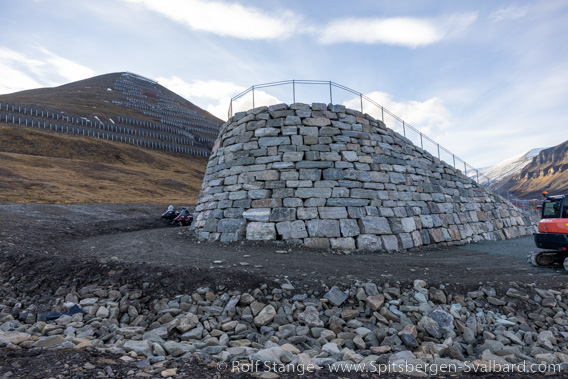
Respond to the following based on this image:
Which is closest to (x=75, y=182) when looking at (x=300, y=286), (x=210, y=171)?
(x=210, y=171)

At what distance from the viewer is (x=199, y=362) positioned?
406 cm

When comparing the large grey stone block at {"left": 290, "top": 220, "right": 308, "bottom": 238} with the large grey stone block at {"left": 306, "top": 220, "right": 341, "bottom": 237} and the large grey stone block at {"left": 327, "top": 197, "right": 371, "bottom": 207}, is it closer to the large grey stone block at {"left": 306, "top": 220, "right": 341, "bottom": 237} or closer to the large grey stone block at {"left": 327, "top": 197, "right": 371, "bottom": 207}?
the large grey stone block at {"left": 306, "top": 220, "right": 341, "bottom": 237}

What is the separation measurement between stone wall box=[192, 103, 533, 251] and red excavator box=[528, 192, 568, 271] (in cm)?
346

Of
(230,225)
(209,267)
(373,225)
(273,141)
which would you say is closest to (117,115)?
(273,141)

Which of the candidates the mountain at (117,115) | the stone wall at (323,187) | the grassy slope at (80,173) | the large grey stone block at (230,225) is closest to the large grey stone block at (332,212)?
the stone wall at (323,187)

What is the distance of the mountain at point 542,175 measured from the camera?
174 ft

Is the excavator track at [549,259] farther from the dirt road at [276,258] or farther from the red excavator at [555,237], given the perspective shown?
the dirt road at [276,258]

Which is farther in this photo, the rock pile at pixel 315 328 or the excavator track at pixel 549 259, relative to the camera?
the excavator track at pixel 549 259

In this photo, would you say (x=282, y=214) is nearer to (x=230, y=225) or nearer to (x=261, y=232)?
(x=261, y=232)

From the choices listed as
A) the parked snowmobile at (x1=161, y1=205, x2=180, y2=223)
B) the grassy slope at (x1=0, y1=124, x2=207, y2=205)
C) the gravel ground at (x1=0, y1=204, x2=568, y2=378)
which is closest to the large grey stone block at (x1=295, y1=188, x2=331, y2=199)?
the gravel ground at (x1=0, y1=204, x2=568, y2=378)

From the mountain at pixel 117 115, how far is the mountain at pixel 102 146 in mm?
205

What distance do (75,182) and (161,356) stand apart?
33.5 m

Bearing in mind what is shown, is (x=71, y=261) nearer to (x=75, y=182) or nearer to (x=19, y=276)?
(x=19, y=276)

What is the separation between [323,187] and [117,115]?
82.5 meters
